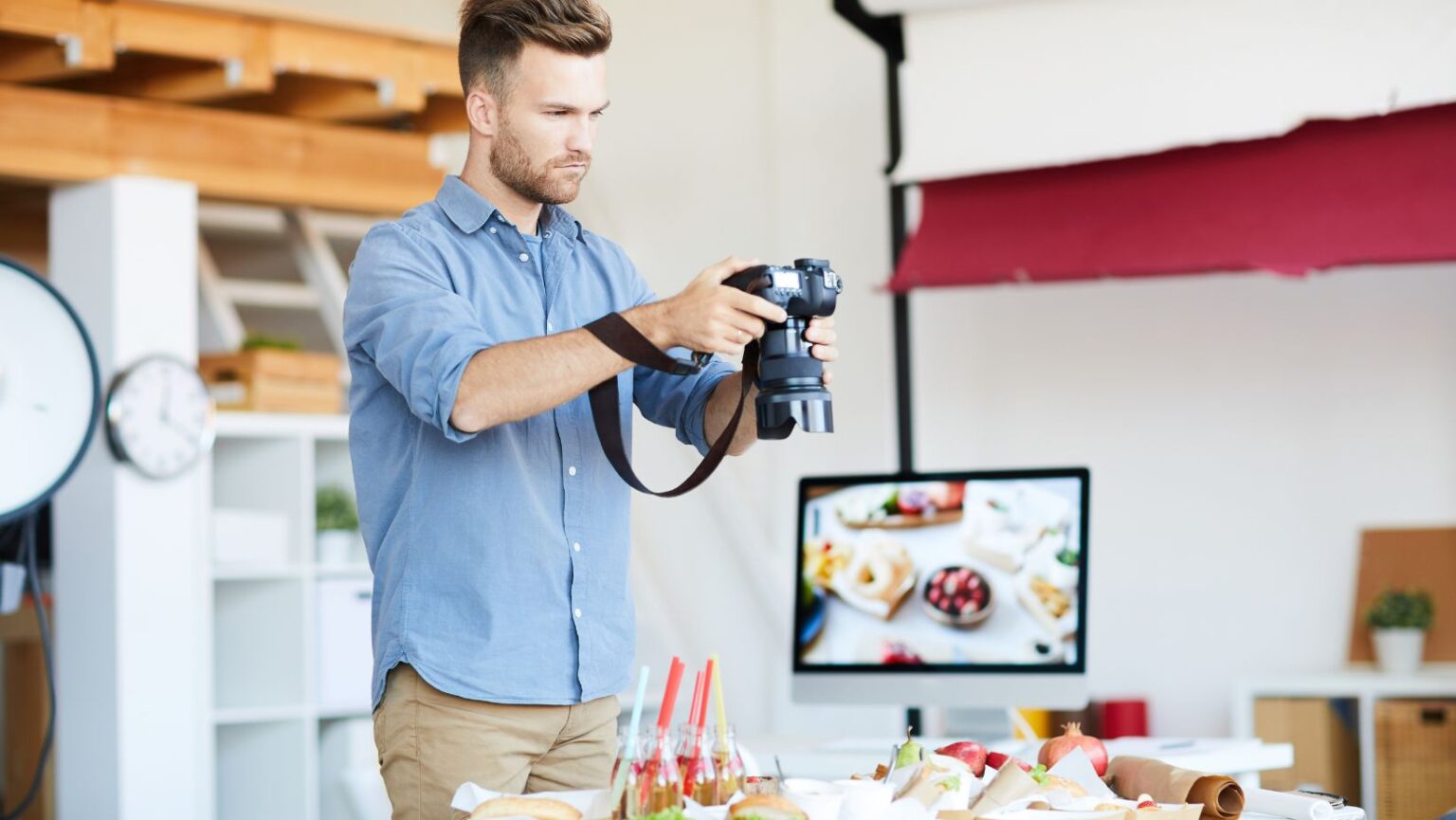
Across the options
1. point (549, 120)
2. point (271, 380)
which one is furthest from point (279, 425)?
point (549, 120)

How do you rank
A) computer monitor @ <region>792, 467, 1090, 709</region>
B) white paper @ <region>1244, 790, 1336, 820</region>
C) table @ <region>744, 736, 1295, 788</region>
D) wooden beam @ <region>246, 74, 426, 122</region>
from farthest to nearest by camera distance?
1. wooden beam @ <region>246, 74, 426, 122</region>
2. computer monitor @ <region>792, 467, 1090, 709</region>
3. table @ <region>744, 736, 1295, 788</region>
4. white paper @ <region>1244, 790, 1336, 820</region>

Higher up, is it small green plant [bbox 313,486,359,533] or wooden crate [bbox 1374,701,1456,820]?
small green plant [bbox 313,486,359,533]

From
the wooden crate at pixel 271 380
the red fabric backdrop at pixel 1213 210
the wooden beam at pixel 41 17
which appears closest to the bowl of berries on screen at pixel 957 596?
the red fabric backdrop at pixel 1213 210

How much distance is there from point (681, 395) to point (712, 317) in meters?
0.42

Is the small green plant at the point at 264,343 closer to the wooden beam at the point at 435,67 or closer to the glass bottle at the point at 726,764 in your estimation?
the wooden beam at the point at 435,67

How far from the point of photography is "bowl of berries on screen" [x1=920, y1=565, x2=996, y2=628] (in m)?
2.98

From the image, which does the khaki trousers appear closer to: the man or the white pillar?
the man

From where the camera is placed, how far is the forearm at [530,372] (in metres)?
1.75

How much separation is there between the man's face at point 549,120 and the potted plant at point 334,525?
236cm

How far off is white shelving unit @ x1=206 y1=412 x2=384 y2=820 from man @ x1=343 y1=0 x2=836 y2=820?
7.43 ft

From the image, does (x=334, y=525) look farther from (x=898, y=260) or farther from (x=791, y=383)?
(x=791, y=383)

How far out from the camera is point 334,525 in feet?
13.9

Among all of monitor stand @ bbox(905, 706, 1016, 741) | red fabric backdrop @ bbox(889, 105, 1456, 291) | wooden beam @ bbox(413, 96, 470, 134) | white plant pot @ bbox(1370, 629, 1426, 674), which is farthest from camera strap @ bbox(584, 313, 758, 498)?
wooden beam @ bbox(413, 96, 470, 134)

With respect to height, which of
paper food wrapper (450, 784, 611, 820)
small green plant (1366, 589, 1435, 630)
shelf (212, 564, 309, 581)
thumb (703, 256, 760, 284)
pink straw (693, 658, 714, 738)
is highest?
thumb (703, 256, 760, 284)
